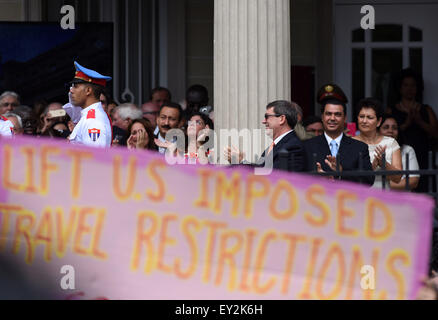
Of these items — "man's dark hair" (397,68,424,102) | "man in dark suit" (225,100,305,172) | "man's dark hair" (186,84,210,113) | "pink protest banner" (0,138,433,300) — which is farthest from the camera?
"man's dark hair" (397,68,424,102)

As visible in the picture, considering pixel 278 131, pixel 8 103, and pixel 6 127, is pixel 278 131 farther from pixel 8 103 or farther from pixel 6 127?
pixel 8 103

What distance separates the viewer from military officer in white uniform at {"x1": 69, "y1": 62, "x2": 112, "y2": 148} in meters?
7.81

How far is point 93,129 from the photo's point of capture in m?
7.81

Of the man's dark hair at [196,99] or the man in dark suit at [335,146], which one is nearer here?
the man in dark suit at [335,146]

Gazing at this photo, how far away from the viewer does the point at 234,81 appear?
8930 millimetres

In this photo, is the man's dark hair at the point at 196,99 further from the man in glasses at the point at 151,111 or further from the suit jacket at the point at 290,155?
the suit jacket at the point at 290,155

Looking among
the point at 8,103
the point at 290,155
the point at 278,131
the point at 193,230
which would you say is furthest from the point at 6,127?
the point at 193,230

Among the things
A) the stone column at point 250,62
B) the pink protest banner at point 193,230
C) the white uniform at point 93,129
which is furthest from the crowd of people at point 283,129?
the pink protest banner at point 193,230

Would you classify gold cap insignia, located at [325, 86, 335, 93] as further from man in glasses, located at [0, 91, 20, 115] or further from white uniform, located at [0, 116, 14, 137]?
man in glasses, located at [0, 91, 20, 115]

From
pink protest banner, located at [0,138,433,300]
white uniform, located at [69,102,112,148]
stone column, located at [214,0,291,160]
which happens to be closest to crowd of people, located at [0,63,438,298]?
white uniform, located at [69,102,112,148]

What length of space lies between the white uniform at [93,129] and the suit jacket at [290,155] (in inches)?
46.2

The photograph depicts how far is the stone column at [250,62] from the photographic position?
29.2 ft

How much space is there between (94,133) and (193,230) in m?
2.72
